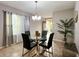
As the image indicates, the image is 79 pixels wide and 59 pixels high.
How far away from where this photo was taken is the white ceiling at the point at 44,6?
194 centimetres

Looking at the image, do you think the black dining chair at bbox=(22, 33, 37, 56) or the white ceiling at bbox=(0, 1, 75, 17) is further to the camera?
the black dining chair at bbox=(22, 33, 37, 56)

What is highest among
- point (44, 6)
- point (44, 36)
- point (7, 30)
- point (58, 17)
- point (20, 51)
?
point (44, 6)

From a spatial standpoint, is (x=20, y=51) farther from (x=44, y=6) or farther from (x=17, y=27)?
(x=44, y=6)

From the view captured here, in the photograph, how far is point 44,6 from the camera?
2010 mm

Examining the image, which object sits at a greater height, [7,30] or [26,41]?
[7,30]

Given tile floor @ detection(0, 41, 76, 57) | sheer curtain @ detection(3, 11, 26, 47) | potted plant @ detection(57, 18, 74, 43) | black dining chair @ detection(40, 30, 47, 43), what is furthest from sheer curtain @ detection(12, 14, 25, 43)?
potted plant @ detection(57, 18, 74, 43)

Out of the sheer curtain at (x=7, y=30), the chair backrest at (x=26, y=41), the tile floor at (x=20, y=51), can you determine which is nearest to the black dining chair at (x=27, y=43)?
the chair backrest at (x=26, y=41)

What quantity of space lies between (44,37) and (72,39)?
0.59 metres

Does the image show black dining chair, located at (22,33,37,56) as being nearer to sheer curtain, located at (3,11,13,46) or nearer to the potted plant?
sheer curtain, located at (3,11,13,46)

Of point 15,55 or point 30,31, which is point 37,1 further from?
point 15,55

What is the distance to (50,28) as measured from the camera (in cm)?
207

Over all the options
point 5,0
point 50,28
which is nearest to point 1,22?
point 5,0

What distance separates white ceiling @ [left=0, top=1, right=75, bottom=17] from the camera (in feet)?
6.36

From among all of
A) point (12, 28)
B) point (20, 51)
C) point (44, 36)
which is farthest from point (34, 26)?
point (20, 51)
